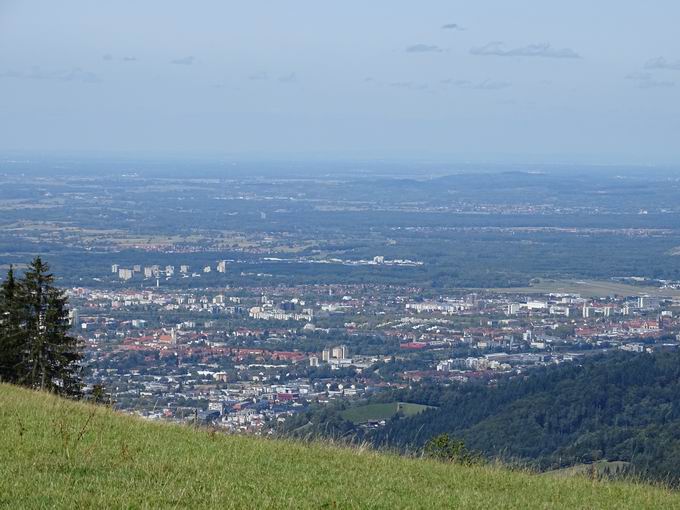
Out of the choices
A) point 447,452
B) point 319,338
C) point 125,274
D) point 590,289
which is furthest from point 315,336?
point 447,452

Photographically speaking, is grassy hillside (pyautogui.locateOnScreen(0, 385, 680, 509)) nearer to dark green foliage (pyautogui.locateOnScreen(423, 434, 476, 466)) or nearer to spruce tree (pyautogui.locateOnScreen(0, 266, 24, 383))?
dark green foliage (pyautogui.locateOnScreen(423, 434, 476, 466))

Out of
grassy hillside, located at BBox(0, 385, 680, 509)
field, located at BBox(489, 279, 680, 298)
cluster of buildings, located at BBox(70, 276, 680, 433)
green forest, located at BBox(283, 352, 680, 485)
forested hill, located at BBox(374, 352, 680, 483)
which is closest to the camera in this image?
grassy hillside, located at BBox(0, 385, 680, 509)

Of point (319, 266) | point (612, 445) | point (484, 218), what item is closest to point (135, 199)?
point (484, 218)

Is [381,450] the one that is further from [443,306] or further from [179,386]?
[443,306]

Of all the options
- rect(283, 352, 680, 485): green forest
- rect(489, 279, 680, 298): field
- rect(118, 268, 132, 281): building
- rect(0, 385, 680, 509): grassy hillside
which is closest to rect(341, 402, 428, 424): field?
rect(283, 352, 680, 485): green forest

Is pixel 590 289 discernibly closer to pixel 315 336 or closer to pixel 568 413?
pixel 315 336

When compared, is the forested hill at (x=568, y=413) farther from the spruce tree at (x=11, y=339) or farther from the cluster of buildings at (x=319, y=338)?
the spruce tree at (x=11, y=339)
